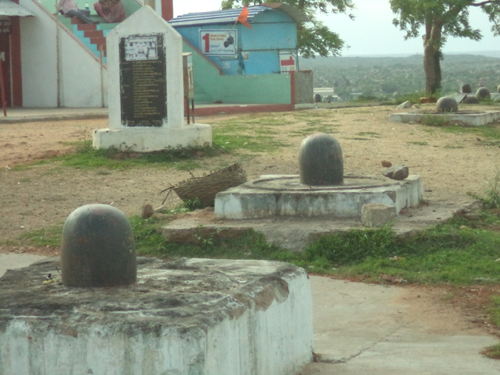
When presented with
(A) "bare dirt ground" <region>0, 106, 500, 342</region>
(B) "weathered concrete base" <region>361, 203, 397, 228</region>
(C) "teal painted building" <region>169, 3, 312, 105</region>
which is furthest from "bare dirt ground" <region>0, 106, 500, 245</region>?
(C) "teal painted building" <region>169, 3, 312, 105</region>

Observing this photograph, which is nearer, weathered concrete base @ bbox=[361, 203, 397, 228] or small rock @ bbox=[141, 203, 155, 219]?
weathered concrete base @ bbox=[361, 203, 397, 228]

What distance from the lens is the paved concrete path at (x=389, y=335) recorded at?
464 cm

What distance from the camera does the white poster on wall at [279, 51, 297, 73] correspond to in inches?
1005

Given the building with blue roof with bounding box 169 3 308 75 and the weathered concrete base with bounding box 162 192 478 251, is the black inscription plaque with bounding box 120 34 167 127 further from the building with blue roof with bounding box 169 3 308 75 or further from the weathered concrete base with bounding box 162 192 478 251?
the building with blue roof with bounding box 169 3 308 75

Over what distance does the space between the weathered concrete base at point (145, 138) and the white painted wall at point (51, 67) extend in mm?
9761

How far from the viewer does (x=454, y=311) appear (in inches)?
228

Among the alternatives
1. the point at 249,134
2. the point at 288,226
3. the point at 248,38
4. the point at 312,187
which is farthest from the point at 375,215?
the point at 248,38

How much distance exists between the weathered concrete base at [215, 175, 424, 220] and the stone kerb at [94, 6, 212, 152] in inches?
193

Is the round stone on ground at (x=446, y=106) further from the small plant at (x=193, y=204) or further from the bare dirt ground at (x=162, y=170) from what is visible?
the small plant at (x=193, y=204)

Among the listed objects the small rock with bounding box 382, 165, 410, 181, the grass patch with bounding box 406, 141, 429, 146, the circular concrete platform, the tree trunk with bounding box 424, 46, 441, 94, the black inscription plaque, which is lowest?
the circular concrete platform

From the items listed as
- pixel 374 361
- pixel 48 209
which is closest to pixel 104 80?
pixel 48 209

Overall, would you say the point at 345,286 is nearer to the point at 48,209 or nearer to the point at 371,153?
the point at 48,209

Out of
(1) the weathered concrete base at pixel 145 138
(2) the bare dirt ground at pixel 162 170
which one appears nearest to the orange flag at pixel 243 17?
(2) the bare dirt ground at pixel 162 170

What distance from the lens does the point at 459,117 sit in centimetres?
1719
